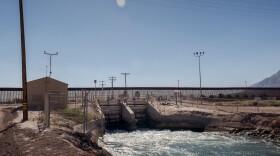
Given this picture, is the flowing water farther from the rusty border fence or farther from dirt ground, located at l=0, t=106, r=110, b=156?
the rusty border fence

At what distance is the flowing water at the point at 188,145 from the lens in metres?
22.5

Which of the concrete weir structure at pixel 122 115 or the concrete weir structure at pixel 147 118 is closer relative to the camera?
the concrete weir structure at pixel 147 118

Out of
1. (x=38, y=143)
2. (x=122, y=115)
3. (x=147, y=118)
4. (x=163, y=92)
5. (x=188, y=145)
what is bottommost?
Result: (x=188, y=145)

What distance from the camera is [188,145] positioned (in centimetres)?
2545

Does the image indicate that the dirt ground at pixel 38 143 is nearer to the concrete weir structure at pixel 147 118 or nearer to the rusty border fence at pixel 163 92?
the concrete weir structure at pixel 147 118

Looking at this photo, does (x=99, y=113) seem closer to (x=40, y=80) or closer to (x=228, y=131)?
(x=40, y=80)

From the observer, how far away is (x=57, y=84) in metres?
35.2

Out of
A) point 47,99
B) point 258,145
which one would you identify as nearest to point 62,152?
point 47,99

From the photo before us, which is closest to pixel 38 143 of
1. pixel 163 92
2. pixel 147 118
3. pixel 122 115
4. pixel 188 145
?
pixel 188 145

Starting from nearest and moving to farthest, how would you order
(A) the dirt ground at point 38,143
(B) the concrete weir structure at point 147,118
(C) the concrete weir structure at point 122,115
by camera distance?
(A) the dirt ground at point 38,143 → (B) the concrete weir structure at point 147,118 → (C) the concrete weir structure at point 122,115

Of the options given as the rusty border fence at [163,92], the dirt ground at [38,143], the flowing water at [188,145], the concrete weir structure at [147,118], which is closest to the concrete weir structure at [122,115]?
the concrete weir structure at [147,118]

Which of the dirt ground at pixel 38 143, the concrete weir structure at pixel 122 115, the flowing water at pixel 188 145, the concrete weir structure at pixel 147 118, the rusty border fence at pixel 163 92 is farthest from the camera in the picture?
the rusty border fence at pixel 163 92

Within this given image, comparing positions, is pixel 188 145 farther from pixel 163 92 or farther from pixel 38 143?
pixel 163 92

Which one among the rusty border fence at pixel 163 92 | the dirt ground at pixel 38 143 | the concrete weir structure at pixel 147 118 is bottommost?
the concrete weir structure at pixel 147 118
